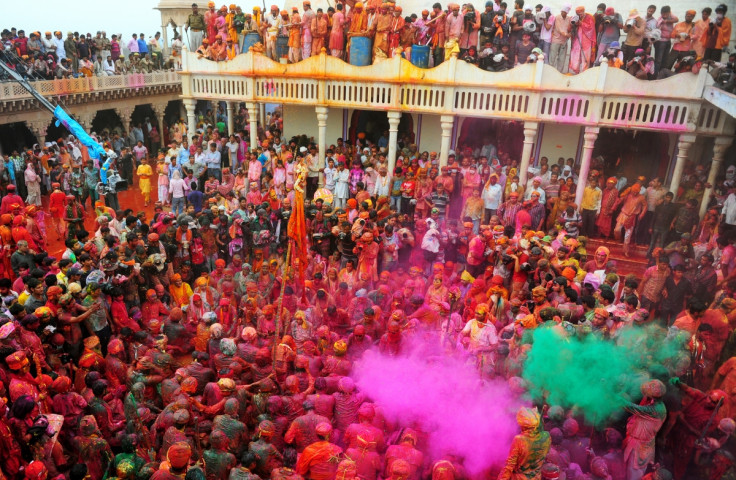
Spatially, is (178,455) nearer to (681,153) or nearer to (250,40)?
(681,153)

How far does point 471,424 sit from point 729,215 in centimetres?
784

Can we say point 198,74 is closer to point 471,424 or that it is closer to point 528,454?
point 471,424

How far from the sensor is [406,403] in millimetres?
6348

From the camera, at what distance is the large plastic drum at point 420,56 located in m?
13.9

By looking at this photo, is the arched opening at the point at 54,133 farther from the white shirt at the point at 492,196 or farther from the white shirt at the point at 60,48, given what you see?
the white shirt at the point at 492,196

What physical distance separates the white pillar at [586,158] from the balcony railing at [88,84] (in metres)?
18.6

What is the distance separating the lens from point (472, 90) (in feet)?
43.8

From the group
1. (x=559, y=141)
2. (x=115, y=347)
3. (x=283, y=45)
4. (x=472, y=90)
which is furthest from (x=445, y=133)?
(x=115, y=347)

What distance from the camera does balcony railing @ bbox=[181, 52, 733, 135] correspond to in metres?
12.0

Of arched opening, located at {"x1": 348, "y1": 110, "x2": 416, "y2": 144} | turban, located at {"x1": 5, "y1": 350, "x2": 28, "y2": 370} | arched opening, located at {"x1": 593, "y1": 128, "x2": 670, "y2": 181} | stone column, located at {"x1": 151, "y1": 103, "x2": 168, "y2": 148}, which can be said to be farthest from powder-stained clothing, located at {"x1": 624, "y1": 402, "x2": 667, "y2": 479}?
stone column, located at {"x1": 151, "y1": 103, "x2": 168, "y2": 148}

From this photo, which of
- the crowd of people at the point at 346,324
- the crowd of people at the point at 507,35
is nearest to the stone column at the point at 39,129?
the crowd of people at the point at 507,35

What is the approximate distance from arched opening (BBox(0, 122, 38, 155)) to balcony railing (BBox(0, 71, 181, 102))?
2.31 meters

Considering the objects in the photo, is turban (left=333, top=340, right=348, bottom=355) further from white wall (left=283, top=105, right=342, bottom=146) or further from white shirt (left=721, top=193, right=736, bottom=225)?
white wall (left=283, top=105, right=342, bottom=146)

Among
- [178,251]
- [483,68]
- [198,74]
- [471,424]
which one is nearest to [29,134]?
[198,74]
